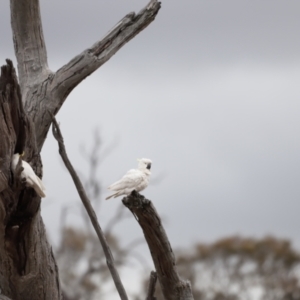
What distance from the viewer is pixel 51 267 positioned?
684 cm

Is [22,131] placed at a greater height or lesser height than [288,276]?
lesser

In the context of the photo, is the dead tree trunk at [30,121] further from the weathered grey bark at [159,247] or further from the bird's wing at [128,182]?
the bird's wing at [128,182]

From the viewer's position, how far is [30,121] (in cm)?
600

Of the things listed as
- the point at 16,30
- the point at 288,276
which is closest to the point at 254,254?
the point at 288,276

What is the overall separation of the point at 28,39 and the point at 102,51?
2.14 ft

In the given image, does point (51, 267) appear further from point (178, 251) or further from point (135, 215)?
point (178, 251)

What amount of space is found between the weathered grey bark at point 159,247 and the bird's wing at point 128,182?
1.23 m

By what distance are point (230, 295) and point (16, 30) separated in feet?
75.2

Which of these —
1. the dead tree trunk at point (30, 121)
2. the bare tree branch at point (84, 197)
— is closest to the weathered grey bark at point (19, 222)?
the dead tree trunk at point (30, 121)

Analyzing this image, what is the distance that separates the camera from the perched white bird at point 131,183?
751cm

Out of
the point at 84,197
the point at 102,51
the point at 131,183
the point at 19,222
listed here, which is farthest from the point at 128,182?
the point at 19,222

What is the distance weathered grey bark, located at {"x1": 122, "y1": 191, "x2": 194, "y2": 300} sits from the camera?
6020 millimetres

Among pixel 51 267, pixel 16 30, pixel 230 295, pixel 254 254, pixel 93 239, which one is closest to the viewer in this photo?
pixel 51 267

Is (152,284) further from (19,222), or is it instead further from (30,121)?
(30,121)
